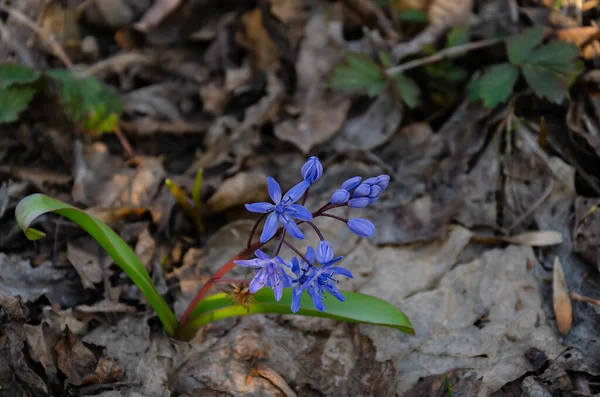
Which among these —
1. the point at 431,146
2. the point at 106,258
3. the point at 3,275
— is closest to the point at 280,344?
the point at 106,258

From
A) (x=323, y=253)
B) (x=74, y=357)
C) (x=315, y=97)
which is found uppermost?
(x=323, y=253)

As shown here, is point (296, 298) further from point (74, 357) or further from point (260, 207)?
point (74, 357)

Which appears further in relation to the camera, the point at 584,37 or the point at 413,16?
the point at 413,16

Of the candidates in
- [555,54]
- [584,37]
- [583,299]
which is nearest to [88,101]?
[555,54]

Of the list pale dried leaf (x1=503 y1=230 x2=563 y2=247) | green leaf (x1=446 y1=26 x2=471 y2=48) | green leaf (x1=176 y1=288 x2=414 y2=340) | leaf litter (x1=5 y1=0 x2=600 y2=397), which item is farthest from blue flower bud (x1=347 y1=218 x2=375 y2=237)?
green leaf (x1=446 y1=26 x2=471 y2=48)

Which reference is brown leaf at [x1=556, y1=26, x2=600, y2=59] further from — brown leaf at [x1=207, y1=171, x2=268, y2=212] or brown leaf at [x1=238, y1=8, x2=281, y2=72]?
brown leaf at [x1=207, y1=171, x2=268, y2=212]
